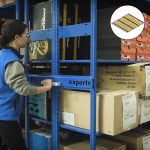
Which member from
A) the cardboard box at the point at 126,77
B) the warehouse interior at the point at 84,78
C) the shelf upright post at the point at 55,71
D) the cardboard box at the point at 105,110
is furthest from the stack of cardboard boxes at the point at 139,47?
the shelf upright post at the point at 55,71

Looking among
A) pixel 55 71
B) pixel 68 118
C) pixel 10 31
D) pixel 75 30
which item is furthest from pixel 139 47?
pixel 10 31

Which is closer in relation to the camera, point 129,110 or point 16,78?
point 16,78

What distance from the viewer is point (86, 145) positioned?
2393mm

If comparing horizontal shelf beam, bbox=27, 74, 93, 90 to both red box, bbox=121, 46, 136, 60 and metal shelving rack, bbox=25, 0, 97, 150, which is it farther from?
red box, bbox=121, 46, 136, 60

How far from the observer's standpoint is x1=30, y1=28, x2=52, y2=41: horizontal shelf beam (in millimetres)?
2355

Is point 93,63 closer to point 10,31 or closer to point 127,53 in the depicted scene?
point 127,53

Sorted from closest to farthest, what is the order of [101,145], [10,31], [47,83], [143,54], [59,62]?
[10,31] → [47,83] → [59,62] → [101,145] → [143,54]

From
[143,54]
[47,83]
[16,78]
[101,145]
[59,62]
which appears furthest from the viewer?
[143,54]

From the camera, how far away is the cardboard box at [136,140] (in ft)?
8.18

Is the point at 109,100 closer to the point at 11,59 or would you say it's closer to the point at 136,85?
the point at 136,85

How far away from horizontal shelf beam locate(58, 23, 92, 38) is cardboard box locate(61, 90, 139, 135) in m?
0.45

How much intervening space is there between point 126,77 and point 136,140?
578mm

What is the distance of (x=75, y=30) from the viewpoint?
2133mm

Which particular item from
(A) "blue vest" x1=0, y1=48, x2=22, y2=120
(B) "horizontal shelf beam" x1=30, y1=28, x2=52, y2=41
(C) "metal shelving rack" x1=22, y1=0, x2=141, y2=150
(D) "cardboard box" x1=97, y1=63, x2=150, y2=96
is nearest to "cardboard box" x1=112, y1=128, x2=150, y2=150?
(D) "cardboard box" x1=97, y1=63, x2=150, y2=96
